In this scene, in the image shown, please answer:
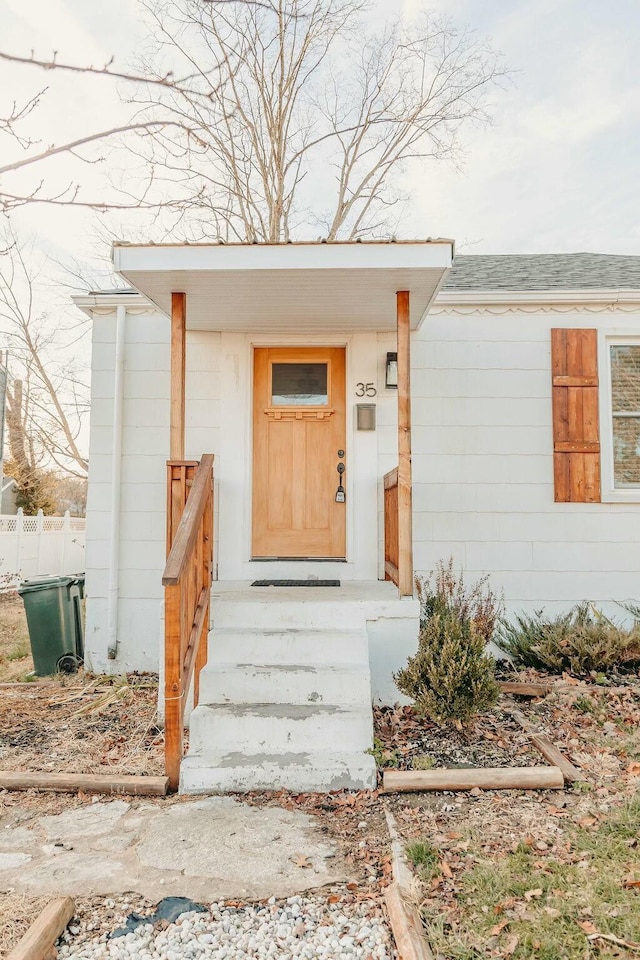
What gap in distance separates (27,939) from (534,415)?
16.2ft

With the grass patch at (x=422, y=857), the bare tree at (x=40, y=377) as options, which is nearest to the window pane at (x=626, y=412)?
the grass patch at (x=422, y=857)

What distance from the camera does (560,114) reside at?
10.9 metres

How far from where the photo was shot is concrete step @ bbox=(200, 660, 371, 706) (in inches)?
146

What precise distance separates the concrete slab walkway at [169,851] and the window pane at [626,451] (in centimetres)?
412

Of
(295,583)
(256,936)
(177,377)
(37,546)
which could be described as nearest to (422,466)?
(295,583)

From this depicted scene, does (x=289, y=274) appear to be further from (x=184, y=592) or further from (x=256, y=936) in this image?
(x=256, y=936)

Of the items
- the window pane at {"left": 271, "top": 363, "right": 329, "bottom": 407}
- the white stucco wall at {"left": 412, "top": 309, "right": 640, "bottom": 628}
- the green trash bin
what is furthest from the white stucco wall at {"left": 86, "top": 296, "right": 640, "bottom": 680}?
the green trash bin

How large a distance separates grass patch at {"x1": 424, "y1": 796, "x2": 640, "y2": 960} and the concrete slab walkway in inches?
19.9

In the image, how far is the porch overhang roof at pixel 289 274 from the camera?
13.5ft

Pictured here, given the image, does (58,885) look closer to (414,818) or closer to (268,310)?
(414,818)

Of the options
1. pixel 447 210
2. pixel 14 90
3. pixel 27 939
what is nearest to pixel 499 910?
pixel 27 939

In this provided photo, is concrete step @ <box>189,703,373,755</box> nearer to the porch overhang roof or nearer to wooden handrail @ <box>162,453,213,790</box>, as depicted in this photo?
wooden handrail @ <box>162,453,213,790</box>

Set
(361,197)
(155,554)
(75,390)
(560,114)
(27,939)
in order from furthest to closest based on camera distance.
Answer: (75,390) → (361,197) → (560,114) → (155,554) → (27,939)

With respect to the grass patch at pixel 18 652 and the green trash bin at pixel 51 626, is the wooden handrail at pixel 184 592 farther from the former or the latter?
the grass patch at pixel 18 652
